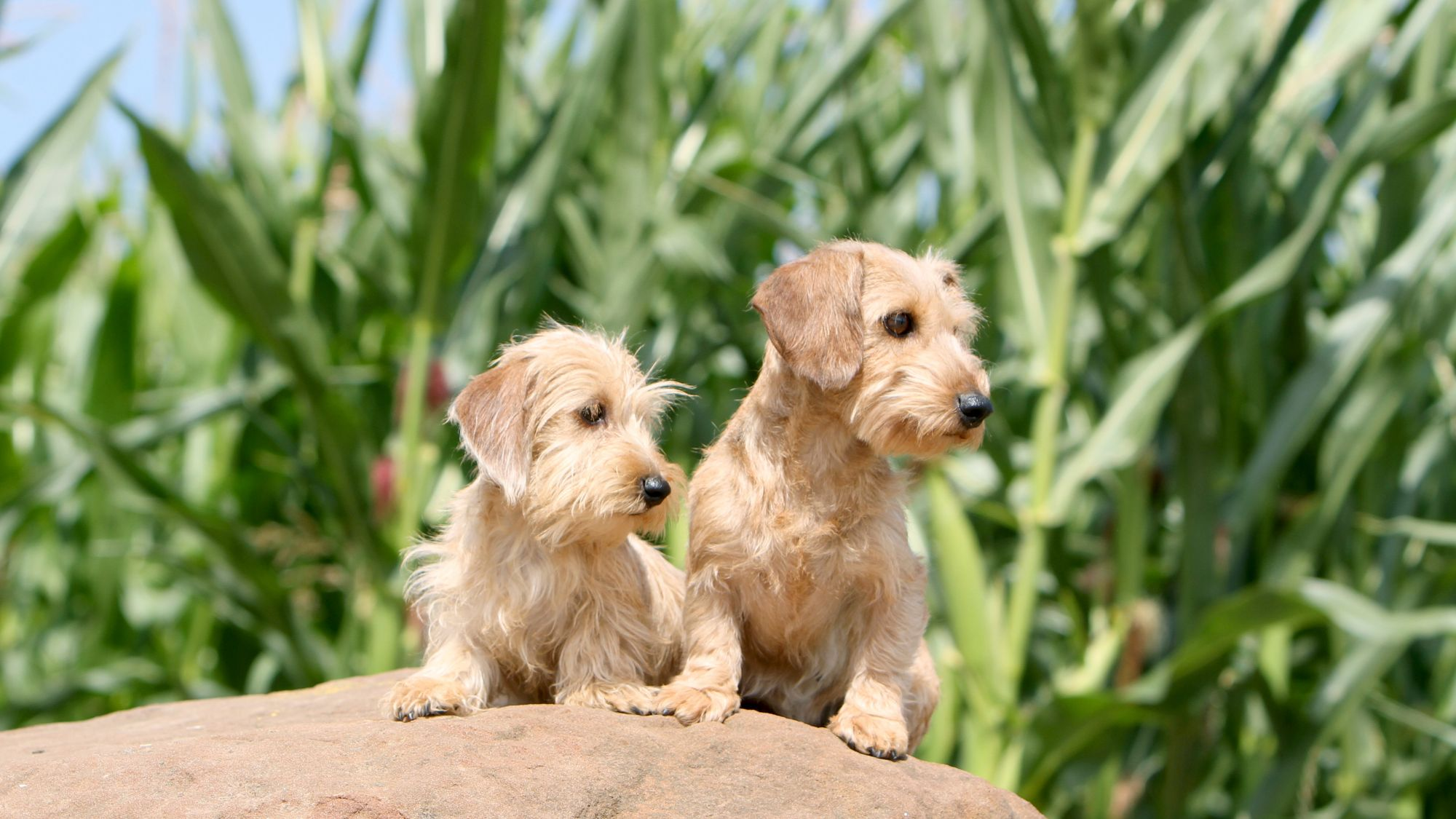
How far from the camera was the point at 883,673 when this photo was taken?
8.42ft

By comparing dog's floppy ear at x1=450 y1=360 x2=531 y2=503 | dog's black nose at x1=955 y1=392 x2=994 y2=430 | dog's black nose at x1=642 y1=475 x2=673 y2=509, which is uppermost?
dog's black nose at x1=955 y1=392 x2=994 y2=430

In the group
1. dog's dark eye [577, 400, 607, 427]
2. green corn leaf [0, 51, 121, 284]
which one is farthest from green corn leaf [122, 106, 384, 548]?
dog's dark eye [577, 400, 607, 427]

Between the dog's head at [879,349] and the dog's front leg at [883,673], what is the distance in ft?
1.10

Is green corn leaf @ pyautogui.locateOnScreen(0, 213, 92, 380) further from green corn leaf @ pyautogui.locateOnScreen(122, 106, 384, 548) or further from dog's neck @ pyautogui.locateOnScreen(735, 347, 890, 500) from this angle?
dog's neck @ pyautogui.locateOnScreen(735, 347, 890, 500)

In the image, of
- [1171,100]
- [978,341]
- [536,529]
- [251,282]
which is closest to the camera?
[536,529]

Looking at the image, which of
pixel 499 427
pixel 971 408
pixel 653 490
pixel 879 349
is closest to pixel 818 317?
pixel 879 349

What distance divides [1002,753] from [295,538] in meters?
3.47

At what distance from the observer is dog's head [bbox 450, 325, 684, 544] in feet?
7.88

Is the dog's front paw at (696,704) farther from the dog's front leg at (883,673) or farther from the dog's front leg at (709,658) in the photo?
the dog's front leg at (883,673)

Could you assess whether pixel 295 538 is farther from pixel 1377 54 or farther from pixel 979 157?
pixel 1377 54

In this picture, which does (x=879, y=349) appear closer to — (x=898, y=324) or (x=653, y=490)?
(x=898, y=324)

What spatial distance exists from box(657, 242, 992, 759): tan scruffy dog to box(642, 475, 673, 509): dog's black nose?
184mm

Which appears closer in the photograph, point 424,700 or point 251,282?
point 424,700

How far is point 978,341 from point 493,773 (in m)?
3.13
